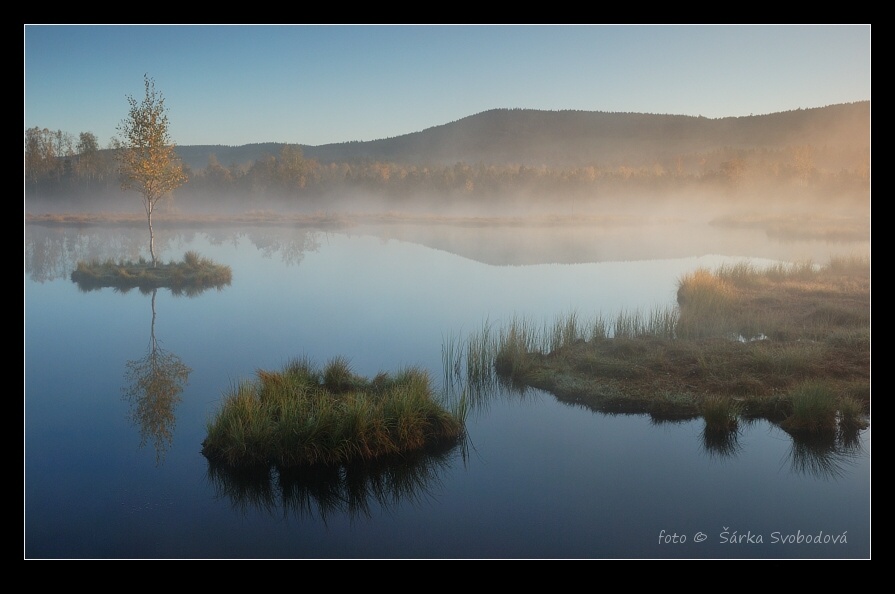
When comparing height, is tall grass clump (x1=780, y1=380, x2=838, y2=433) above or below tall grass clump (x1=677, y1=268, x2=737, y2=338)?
below

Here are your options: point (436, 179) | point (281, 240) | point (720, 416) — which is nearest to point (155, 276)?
point (281, 240)

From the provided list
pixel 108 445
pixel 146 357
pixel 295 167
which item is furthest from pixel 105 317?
pixel 295 167

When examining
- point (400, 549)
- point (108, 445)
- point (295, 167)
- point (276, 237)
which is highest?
point (295, 167)

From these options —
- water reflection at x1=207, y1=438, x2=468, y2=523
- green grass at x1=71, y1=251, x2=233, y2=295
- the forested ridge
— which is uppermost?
the forested ridge

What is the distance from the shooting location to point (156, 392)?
9914 millimetres

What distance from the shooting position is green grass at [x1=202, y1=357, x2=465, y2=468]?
723 cm

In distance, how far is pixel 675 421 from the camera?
845cm

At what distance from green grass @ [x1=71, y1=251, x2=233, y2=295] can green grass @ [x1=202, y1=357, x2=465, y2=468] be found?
11635 mm

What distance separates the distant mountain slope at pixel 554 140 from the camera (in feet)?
369

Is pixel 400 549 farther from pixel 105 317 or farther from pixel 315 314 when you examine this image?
pixel 105 317

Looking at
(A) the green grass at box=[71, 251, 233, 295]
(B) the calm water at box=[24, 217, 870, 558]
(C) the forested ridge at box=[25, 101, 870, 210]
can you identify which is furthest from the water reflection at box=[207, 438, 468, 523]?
(C) the forested ridge at box=[25, 101, 870, 210]

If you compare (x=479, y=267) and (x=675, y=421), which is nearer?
(x=675, y=421)

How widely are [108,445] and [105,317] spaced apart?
27.6ft

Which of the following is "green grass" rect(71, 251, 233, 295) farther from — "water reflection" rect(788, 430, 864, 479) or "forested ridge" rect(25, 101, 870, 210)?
"forested ridge" rect(25, 101, 870, 210)
